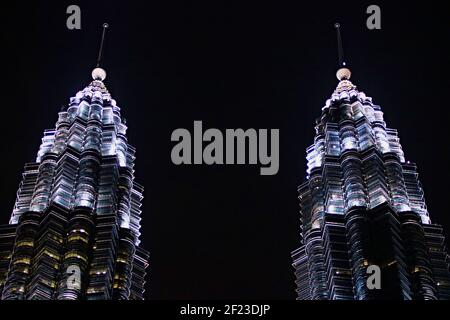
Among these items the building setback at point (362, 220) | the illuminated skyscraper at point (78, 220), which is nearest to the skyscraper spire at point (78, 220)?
the illuminated skyscraper at point (78, 220)

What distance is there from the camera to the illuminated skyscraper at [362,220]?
409ft

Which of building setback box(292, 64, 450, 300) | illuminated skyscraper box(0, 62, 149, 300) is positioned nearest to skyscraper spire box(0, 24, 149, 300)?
illuminated skyscraper box(0, 62, 149, 300)

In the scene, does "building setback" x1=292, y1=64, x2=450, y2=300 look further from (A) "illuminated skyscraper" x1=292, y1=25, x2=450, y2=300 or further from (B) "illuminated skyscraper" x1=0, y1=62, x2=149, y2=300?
(B) "illuminated skyscraper" x1=0, y1=62, x2=149, y2=300

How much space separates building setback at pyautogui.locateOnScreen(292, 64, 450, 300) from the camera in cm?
12462

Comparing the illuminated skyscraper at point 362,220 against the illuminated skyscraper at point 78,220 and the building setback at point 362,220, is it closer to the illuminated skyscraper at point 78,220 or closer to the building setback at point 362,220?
the building setback at point 362,220

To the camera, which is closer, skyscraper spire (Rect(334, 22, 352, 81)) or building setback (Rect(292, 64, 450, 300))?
building setback (Rect(292, 64, 450, 300))

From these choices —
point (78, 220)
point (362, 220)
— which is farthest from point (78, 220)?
point (362, 220)

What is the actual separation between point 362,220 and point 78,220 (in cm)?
3165

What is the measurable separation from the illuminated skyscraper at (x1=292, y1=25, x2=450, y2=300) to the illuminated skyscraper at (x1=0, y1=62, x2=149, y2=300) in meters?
20.7

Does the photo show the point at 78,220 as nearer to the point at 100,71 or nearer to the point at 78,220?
the point at 78,220

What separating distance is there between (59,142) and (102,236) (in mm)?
22400

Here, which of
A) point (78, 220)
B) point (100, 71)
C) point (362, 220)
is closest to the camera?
point (362, 220)

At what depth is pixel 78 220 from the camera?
13312 cm

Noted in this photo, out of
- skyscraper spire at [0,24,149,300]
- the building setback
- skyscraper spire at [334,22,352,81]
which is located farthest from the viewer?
skyscraper spire at [334,22,352,81]
